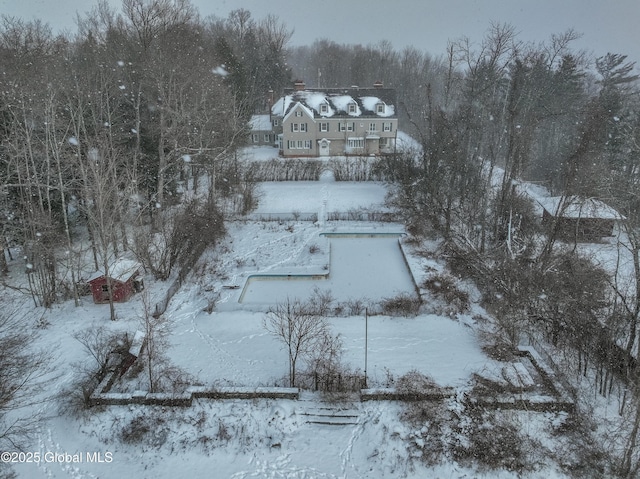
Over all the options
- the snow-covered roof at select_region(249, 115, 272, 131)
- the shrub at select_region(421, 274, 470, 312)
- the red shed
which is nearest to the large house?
the snow-covered roof at select_region(249, 115, 272, 131)

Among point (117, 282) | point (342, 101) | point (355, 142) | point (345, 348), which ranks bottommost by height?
point (345, 348)

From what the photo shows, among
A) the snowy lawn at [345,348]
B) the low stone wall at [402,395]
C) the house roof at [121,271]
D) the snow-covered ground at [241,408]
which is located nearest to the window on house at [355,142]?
the snow-covered ground at [241,408]

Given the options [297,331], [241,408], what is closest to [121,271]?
[297,331]

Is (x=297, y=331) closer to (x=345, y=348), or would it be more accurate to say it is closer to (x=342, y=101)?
(x=345, y=348)

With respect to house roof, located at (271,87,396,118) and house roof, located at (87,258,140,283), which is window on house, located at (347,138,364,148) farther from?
house roof, located at (87,258,140,283)

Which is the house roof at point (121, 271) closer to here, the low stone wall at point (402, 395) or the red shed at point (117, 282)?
the red shed at point (117, 282)

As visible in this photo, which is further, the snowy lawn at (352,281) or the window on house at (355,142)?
the window on house at (355,142)
